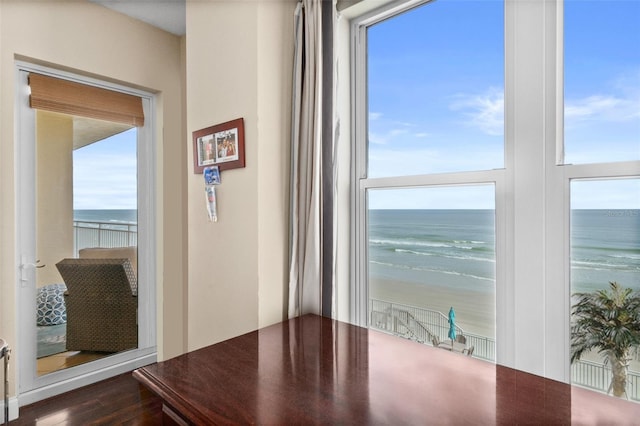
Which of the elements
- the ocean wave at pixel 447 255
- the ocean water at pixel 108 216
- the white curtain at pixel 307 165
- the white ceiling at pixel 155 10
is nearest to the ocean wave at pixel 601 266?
the ocean wave at pixel 447 255

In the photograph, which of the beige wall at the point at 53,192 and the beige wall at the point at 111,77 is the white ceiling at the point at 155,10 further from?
the beige wall at the point at 53,192

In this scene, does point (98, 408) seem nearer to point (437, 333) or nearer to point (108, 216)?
point (108, 216)

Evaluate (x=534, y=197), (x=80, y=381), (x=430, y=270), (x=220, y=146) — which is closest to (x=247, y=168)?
(x=220, y=146)

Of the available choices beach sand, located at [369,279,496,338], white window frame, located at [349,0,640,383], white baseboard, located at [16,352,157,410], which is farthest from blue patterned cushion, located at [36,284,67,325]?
white window frame, located at [349,0,640,383]

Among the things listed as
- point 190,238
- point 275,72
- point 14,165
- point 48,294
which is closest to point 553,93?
point 275,72

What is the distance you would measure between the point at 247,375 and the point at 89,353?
2.25m

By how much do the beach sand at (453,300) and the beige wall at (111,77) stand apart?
1892mm

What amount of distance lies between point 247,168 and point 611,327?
4.87 feet

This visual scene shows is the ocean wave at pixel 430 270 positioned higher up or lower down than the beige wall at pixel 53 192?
lower down

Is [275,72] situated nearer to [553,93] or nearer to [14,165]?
[553,93]

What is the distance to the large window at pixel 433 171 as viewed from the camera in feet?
4.65

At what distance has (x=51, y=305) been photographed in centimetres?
250

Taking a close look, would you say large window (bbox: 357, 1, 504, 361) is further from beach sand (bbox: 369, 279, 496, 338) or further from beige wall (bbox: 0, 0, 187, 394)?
beige wall (bbox: 0, 0, 187, 394)

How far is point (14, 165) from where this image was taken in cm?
224
